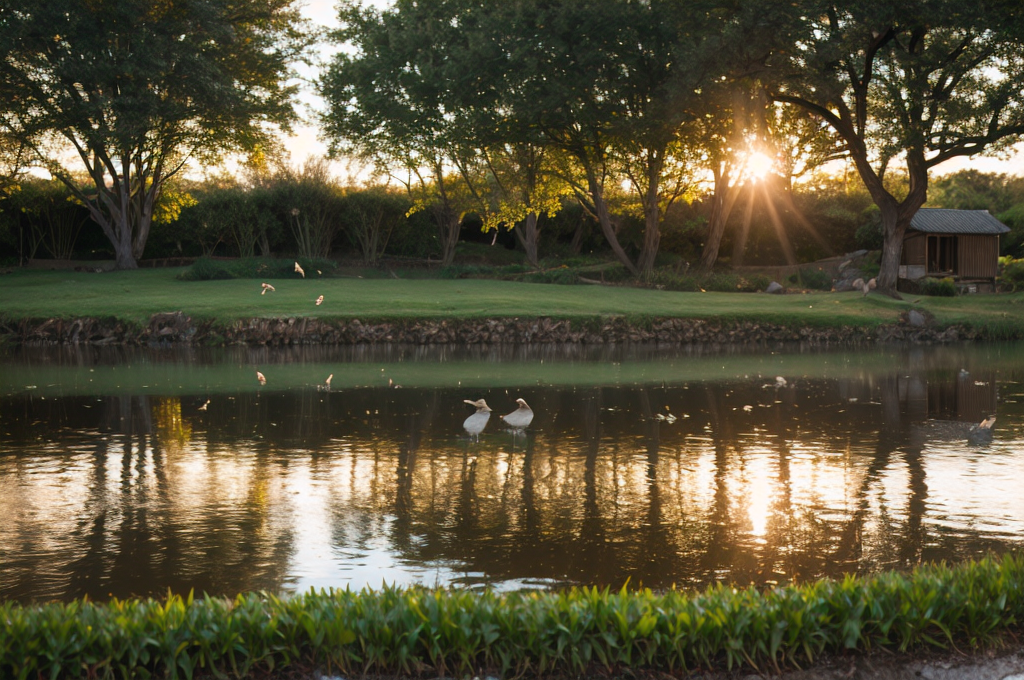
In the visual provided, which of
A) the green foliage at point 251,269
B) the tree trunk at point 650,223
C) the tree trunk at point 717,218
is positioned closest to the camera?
the green foliage at point 251,269

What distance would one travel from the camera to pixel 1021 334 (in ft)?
96.0

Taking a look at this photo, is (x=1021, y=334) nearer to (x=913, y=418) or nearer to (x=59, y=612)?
(x=913, y=418)

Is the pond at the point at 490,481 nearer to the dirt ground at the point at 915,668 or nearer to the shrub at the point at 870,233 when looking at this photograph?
the dirt ground at the point at 915,668

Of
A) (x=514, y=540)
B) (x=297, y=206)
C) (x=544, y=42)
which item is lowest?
(x=514, y=540)

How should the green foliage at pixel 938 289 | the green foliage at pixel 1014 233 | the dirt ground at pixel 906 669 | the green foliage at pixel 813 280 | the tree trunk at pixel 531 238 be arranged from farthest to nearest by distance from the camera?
the green foliage at pixel 1014 233, the tree trunk at pixel 531 238, the green foliage at pixel 813 280, the green foliage at pixel 938 289, the dirt ground at pixel 906 669

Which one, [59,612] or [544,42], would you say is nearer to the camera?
[59,612]

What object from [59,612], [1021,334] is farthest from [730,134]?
[59,612]

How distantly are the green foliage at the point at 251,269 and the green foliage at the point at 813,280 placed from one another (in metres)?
21.7

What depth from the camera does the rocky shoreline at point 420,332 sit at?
2567 centimetres

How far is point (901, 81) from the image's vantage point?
33062 mm

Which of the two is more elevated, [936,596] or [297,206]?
[297,206]

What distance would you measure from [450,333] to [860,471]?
57.4ft

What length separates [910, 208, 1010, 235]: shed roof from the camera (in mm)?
47906

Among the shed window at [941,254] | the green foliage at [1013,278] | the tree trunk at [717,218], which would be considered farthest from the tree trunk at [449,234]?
the green foliage at [1013,278]
